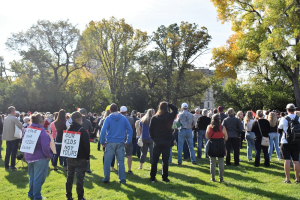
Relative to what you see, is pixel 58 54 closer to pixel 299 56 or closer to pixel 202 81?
pixel 202 81

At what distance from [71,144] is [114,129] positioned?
5.30 feet

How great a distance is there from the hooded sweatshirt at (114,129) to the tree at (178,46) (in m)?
28.6

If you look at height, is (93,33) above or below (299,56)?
above

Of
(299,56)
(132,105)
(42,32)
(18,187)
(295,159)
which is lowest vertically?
(18,187)

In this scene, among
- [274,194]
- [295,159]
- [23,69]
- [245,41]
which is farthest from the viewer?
[23,69]

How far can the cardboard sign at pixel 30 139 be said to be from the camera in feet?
18.2

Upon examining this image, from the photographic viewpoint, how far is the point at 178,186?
6805 mm

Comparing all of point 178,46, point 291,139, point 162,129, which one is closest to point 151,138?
point 162,129

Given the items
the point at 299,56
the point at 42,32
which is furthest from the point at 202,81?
the point at 42,32

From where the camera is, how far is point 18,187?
715 cm

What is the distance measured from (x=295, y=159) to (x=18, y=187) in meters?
7.41

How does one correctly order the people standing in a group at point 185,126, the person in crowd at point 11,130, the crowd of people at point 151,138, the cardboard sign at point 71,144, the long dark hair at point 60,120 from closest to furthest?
the cardboard sign at point 71,144
the crowd of people at point 151,138
the long dark hair at point 60,120
the person in crowd at point 11,130
the people standing in a group at point 185,126

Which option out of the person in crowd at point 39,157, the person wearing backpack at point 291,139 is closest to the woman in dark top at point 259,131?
the person wearing backpack at point 291,139

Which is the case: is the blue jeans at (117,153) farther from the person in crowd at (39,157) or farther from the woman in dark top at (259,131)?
the woman in dark top at (259,131)
